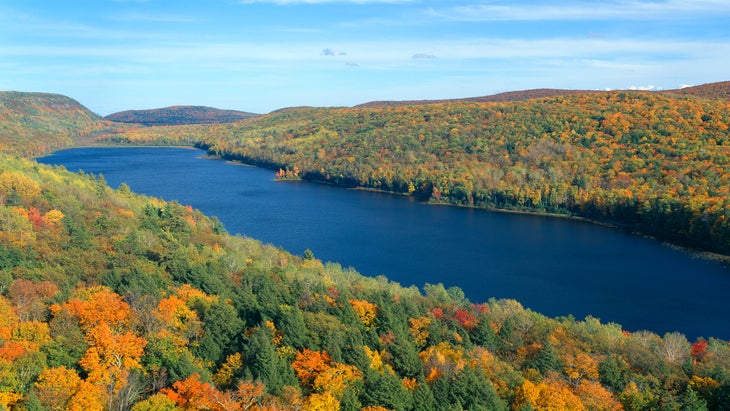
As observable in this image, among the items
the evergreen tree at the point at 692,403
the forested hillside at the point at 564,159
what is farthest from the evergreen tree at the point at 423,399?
the forested hillside at the point at 564,159

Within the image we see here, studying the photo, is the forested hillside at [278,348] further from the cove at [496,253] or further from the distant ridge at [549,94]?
the distant ridge at [549,94]

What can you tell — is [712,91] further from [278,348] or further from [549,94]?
[278,348]

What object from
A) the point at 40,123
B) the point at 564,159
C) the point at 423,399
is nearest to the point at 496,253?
the point at 423,399

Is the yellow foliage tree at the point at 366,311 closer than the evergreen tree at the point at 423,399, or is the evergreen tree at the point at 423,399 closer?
the evergreen tree at the point at 423,399

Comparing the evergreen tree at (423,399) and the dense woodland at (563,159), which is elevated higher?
the dense woodland at (563,159)

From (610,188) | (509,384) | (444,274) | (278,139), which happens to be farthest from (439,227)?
(278,139)

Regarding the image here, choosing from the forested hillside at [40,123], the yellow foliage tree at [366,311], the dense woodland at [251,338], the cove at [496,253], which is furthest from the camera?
the forested hillside at [40,123]

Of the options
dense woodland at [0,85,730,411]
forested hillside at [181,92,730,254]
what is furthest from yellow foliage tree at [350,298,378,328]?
forested hillside at [181,92,730,254]
